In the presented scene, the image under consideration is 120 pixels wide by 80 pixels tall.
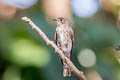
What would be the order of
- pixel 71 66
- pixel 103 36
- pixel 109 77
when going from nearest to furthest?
pixel 71 66, pixel 109 77, pixel 103 36

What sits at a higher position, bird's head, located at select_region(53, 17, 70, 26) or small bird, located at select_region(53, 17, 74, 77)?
bird's head, located at select_region(53, 17, 70, 26)

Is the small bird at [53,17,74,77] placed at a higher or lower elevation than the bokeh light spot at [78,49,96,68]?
higher

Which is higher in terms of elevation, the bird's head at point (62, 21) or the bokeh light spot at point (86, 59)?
the bird's head at point (62, 21)

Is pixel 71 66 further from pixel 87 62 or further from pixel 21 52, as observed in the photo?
pixel 21 52

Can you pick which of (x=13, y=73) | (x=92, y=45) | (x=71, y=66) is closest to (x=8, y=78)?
(x=13, y=73)

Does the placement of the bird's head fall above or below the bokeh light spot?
above

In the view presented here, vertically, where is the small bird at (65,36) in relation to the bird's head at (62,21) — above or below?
below

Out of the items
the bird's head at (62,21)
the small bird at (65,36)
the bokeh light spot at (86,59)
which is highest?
the bird's head at (62,21)

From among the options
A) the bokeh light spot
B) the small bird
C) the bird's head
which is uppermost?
the bird's head
